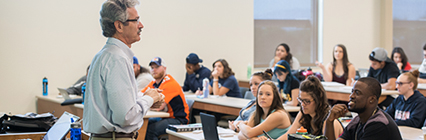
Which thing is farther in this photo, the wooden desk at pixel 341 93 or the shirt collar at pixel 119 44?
the wooden desk at pixel 341 93

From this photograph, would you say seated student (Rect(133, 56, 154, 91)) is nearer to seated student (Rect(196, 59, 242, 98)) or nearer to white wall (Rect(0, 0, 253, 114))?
seated student (Rect(196, 59, 242, 98))

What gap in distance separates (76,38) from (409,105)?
4.56 meters

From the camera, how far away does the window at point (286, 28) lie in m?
7.78

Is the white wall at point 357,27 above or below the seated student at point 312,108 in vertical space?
above

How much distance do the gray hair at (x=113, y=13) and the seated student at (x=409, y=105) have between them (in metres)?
2.90

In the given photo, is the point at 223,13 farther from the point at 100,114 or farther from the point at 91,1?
the point at 100,114

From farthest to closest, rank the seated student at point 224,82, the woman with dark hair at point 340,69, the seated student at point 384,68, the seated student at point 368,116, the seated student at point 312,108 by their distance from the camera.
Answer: the woman with dark hair at point 340,69
the seated student at point 224,82
the seated student at point 384,68
the seated student at point 312,108
the seated student at point 368,116

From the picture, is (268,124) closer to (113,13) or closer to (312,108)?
(312,108)

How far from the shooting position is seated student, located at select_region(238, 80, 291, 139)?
2.90m

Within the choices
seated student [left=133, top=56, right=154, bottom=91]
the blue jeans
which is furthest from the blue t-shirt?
the blue jeans

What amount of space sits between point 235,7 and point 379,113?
18.1 ft

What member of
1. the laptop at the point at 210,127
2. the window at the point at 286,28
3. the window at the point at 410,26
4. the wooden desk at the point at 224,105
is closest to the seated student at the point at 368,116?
the laptop at the point at 210,127

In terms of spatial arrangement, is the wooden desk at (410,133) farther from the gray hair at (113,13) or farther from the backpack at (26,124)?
the backpack at (26,124)

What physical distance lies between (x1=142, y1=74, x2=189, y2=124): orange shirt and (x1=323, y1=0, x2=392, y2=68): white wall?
200 inches
